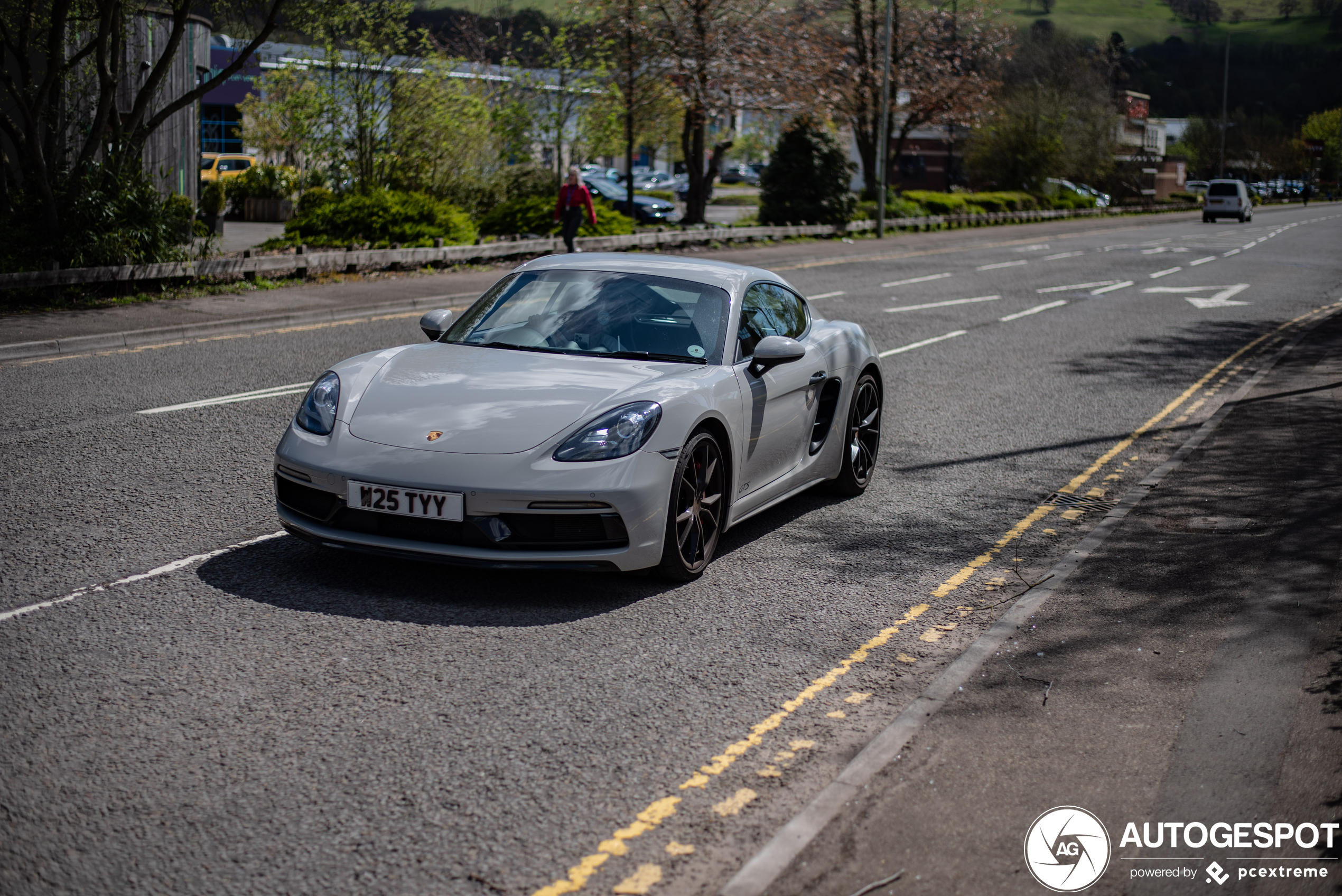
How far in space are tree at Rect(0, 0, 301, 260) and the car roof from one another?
10940 millimetres

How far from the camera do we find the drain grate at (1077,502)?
25.4 ft

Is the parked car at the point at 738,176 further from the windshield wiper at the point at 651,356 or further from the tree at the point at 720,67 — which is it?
the windshield wiper at the point at 651,356

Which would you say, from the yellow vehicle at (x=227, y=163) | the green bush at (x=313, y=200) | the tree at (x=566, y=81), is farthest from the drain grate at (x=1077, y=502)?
the yellow vehicle at (x=227, y=163)

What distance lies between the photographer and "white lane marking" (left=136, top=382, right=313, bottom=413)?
9.36 metres

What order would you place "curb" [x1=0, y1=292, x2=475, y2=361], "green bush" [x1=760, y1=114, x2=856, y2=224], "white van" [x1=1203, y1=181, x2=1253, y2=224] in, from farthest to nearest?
"white van" [x1=1203, y1=181, x2=1253, y2=224], "green bush" [x1=760, y1=114, x2=856, y2=224], "curb" [x1=0, y1=292, x2=475, y2=361]

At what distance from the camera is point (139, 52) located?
21.9 m

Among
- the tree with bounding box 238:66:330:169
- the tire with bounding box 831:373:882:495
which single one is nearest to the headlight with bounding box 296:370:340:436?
the tire with bounding box 831:373:882:495

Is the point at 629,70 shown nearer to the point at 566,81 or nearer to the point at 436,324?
the point at 566,81

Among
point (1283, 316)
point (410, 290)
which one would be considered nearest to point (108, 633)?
point (410, 290)

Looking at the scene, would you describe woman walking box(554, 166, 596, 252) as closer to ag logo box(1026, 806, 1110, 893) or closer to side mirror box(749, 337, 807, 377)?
side mirror box(749, 337, 807, 377)

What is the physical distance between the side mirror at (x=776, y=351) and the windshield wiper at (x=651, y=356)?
0.90 ft

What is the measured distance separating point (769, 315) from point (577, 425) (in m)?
1.87

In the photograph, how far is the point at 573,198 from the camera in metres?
22.8

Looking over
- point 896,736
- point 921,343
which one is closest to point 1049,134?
point 921,343
